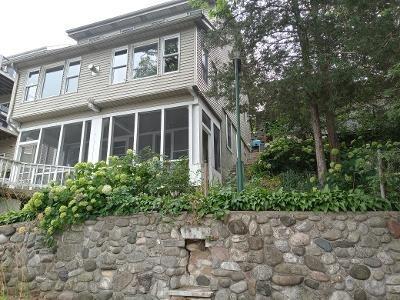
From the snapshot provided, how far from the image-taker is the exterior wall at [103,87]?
34.5 ft

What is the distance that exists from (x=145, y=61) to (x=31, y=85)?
16.4 feet

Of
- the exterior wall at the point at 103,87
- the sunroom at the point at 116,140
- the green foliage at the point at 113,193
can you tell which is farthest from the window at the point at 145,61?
the green foliage at the point at 113,193

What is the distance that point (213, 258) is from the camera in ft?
16.4

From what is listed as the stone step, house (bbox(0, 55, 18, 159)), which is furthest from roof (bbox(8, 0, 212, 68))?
the stone step

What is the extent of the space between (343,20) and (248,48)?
2.14 m

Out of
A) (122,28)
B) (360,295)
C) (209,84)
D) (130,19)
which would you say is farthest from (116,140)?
(360,295)

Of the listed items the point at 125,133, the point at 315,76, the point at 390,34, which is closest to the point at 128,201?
the point at 315,76

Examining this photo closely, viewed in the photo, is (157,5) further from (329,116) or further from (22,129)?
(329,116)

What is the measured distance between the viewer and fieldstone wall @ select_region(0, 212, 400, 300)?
14.5 ft

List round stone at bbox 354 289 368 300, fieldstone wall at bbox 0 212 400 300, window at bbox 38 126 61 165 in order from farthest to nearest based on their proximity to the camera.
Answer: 1. window at bbox 38 126 61 165
2. fieldstone wall at bbox 0 212 400 300
3. round stone at bbox 354 289 368 300

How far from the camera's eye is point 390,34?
5383mm

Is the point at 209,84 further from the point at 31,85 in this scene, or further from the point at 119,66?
the point at 31,85

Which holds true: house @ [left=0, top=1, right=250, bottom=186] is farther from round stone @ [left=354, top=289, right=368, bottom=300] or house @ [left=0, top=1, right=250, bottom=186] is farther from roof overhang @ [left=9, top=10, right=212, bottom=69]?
round stone @ [left=354, top=289, right=368, bottom=300]

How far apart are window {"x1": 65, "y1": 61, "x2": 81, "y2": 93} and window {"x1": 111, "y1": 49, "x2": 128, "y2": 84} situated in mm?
1588
